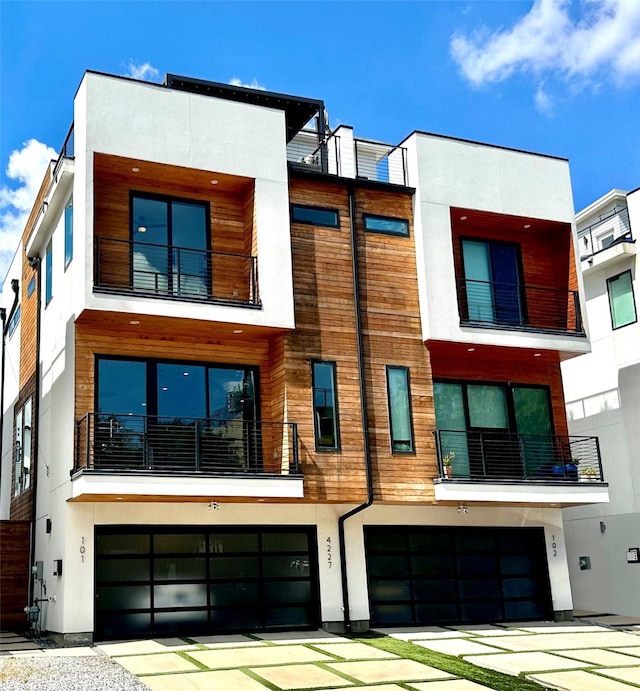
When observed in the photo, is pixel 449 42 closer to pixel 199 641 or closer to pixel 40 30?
pixel 40 30

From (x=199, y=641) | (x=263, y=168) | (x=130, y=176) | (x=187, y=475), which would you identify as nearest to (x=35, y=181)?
(x=130, y=176)

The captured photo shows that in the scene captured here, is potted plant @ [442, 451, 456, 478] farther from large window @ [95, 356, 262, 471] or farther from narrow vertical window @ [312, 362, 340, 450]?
large window @ [95, 356, 262, 471]

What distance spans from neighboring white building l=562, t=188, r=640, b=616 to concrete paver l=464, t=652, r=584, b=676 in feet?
24.5

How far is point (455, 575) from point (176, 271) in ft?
28.7

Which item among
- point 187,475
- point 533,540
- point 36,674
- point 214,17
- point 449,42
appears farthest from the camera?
point 533,540

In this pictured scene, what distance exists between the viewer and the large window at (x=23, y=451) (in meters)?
19.8

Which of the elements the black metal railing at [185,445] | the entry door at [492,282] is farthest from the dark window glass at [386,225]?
the black metal railing at [185,445]

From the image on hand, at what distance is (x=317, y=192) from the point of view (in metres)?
18.6

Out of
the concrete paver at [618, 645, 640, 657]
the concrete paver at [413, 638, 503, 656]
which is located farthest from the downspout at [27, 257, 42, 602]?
the concrete paver at [618, 645, 640, 657]

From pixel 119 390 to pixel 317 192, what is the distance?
589 cm

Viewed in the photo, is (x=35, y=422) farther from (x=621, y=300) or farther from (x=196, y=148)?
(x=621, y=300)

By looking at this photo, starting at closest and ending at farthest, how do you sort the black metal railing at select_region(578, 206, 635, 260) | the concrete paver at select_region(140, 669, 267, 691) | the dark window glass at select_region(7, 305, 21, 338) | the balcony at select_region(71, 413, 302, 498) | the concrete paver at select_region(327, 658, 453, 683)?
the concrete paver at select_region(140, 669, 267, 691) → the concrete paver at select_region(327, 658, 453, 683) → the balcony at select_region(71, 413, 302, 498) → the dark window glass at select_region(7, 305, 21, 338) → the black metal railing at select_region(578, 206, 635, 260)

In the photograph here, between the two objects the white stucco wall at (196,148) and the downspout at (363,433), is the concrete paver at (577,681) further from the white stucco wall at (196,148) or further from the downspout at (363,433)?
the white stucco wall at (196,148)

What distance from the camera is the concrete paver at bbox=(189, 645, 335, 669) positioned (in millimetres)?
13516
